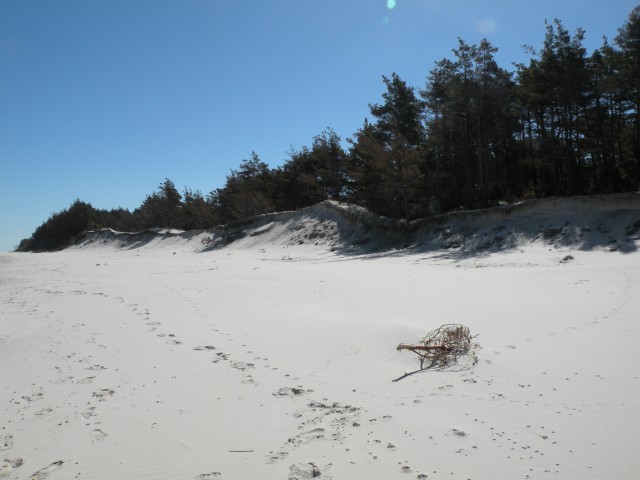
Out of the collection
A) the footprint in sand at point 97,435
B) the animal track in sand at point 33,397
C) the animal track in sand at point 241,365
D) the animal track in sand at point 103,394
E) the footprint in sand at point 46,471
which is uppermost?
the animal track in sand at point 33,397

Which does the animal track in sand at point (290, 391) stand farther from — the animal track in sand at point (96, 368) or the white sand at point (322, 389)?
the animal track in sand at point (96, 368)

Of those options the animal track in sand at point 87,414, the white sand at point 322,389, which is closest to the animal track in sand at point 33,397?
the white sand at point 322,389

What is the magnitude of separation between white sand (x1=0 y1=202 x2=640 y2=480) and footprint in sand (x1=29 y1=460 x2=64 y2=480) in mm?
12

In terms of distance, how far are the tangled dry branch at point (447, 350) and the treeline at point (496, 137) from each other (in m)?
17.3

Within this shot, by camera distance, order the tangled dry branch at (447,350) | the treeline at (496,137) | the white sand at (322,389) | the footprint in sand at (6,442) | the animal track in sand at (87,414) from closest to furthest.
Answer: the white sand at (322,389) < the footprint in sand at (6,442) < the animal track in sand at (87,414) < the tangled dry branch at (447,350) < the treeline at (496,137)

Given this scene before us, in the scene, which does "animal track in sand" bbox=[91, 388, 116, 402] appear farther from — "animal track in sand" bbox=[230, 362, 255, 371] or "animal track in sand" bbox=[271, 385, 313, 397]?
"animal track in sand" bbox=[271, 385, 313, 397]

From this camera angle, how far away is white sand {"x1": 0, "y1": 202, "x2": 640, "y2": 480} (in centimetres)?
285

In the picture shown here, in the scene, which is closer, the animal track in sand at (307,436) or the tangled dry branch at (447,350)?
the animal track in sand at (307,436)

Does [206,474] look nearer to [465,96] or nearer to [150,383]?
[150,383]

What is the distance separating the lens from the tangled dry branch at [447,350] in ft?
15.1

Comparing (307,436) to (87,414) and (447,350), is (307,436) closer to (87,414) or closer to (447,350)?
(87,414)

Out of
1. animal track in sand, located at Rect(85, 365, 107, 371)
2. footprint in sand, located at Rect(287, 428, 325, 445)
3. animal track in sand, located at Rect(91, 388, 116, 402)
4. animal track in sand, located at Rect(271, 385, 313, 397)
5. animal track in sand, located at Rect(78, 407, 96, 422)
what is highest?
animal track in sand, located at Rect(85, 365, 107, 371)

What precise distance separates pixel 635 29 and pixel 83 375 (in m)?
24.1

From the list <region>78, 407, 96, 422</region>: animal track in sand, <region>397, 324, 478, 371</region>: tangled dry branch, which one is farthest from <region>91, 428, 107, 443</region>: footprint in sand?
<region>397, 324, 478, 371</region>: tangled dry branch
